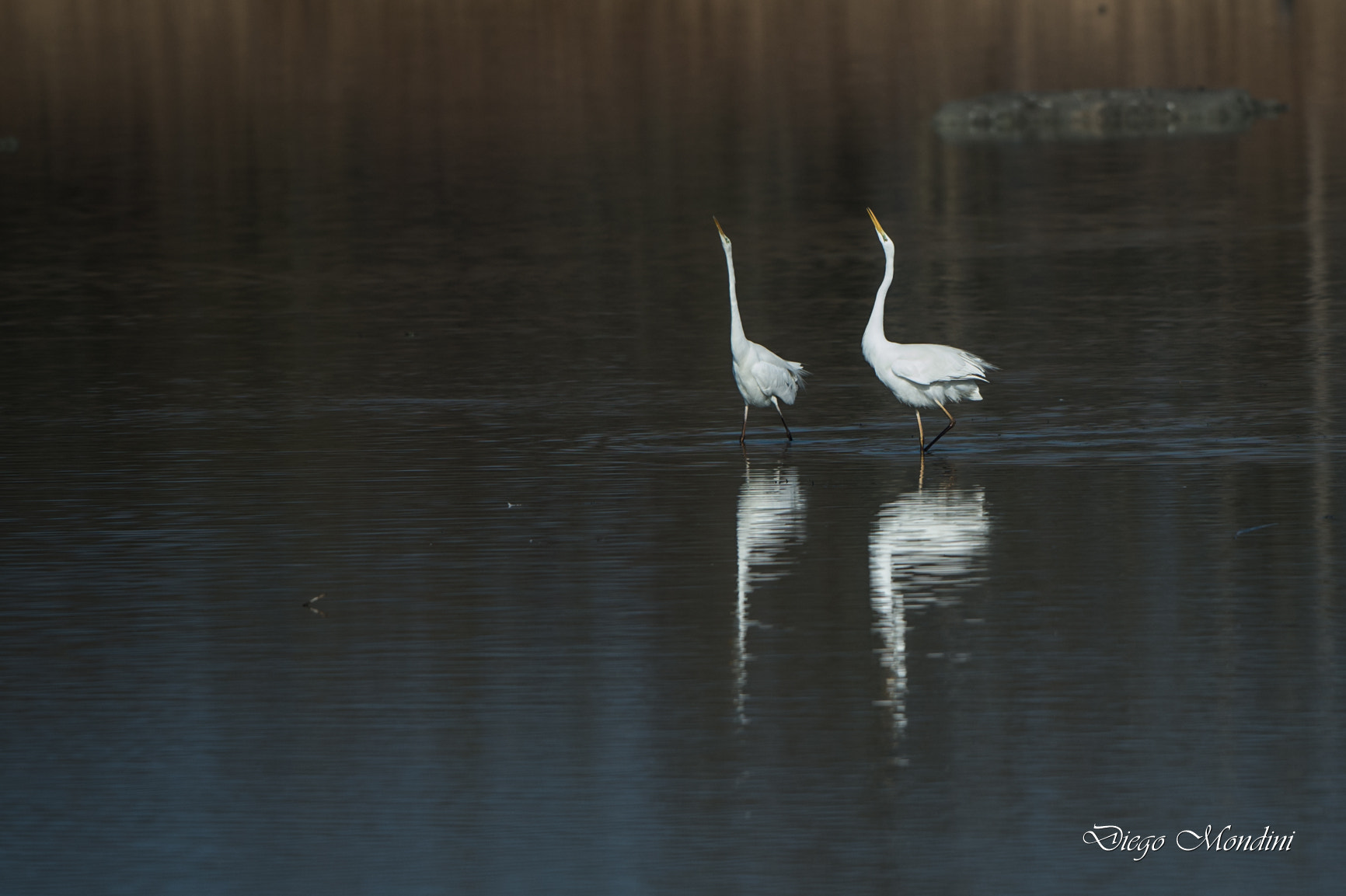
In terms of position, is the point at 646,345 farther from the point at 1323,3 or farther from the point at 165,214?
the point at 1323,3

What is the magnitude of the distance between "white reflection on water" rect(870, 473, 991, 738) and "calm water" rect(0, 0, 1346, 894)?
0.04 meters

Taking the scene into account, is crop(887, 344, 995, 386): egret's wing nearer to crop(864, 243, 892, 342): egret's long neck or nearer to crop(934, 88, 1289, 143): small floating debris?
crop(864, 243, 892, 342): egret's long neck

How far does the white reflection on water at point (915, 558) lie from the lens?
9.35m

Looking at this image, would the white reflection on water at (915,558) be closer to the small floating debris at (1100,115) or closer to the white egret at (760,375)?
the white egret at (760,375)

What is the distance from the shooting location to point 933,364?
13797 millimetres

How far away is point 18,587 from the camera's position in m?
10.9

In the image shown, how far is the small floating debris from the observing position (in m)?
38.3

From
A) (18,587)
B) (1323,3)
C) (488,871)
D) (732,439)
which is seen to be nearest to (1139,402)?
(732,439)

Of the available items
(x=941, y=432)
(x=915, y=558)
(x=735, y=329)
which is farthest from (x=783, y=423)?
(x=915, y=558)

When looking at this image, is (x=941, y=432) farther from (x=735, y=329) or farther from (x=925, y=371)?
(x=735, y=329)

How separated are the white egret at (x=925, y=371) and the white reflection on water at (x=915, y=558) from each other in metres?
1.25

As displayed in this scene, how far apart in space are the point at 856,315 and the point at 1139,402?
5.35 m

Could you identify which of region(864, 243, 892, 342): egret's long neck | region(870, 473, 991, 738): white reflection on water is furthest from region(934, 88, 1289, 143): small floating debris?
region(870, 473, 991, 738): white reflection on water

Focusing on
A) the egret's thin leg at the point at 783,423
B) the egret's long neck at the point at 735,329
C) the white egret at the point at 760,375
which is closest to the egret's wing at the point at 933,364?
the white egret at the point at 760,375
